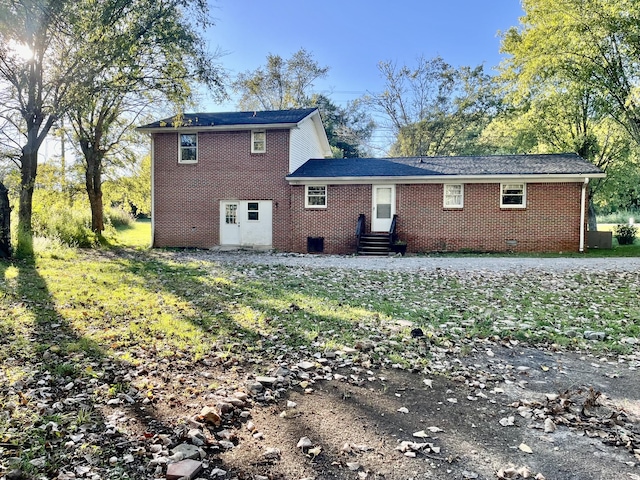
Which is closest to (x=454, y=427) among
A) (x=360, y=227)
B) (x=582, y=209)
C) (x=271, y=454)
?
(x=271, y=454)

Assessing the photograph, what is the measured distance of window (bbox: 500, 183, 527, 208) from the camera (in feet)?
53.2

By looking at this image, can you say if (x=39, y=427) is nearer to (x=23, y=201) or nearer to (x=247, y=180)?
(x=23, y=201)

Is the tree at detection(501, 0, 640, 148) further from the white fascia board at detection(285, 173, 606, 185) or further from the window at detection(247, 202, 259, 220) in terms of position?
the window at detection(247, 202, 259, 220)

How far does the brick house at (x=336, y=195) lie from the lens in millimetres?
16125

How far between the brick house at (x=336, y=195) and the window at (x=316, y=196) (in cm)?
4

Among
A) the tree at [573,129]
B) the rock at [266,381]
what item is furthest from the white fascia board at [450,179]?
the rock at [266,381]

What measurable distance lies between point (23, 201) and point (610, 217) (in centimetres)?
4843

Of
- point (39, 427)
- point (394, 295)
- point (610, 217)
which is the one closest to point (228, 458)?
point (39, 427)

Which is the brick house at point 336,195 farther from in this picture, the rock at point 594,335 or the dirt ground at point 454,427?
the dirt ground at point 454,427

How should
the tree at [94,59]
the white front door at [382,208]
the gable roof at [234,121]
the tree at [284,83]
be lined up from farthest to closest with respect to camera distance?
1. the tree at [284,83]
2. the gable roof at [234,121]
3. the white front door at [382,208]
4. the tree at [94,59]

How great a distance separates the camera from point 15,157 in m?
16.4

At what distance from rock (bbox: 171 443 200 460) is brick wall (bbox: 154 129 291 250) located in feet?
50.0

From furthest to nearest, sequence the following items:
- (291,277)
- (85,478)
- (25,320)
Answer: (291,277) < (25,320) < (85,478)

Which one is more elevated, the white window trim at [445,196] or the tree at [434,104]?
the tree at [434,104]
